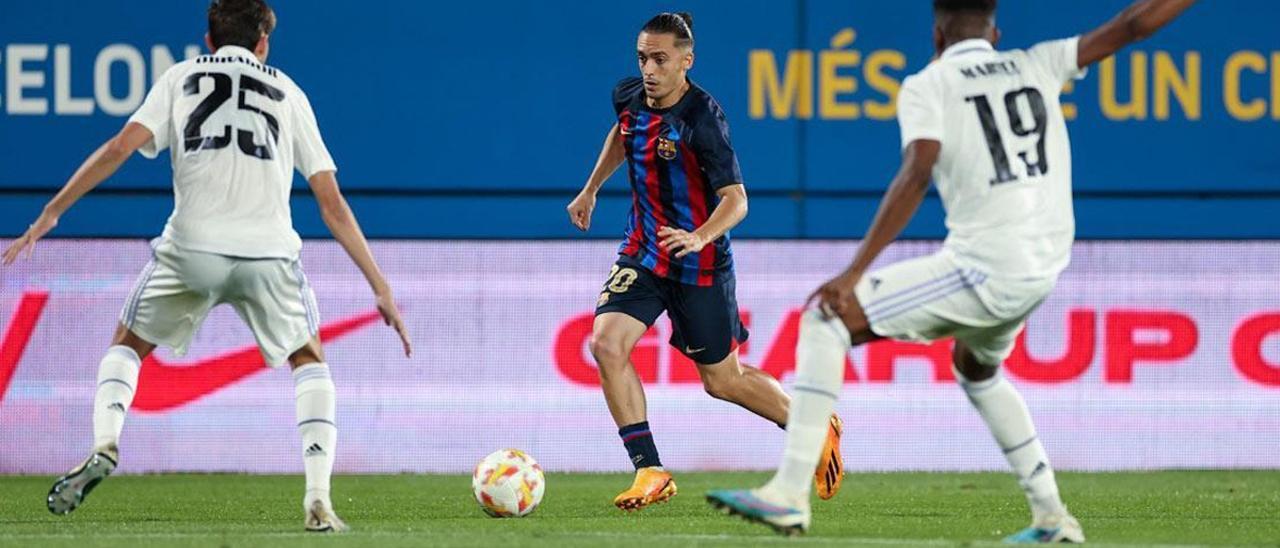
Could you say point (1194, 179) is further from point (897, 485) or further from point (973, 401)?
point (973, 401)

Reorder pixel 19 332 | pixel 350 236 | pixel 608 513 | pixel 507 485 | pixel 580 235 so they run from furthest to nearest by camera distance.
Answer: pixel 580 235 < pixel 19 332 < pixel 608 513 < pixel 507 485 < pixel 350 236

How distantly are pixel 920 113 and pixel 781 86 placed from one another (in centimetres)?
584

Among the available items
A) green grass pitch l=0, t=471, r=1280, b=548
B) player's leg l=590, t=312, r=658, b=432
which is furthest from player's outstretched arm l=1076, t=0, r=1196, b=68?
player's leg l=590, t=312, r=658, b=432

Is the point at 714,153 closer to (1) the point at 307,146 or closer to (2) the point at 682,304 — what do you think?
(2) the point at 682,304

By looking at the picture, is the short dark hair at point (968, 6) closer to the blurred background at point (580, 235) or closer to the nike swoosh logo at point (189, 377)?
the blurred background at point (580, 235)

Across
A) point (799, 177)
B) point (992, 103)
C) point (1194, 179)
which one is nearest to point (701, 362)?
point (992, 103)

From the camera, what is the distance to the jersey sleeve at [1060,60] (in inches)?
233

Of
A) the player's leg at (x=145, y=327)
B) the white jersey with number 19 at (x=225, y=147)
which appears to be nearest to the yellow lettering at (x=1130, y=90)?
the white jersey with number 19 at (x=225, y=147)

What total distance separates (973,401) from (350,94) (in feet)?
19.0

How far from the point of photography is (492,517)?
25.2 feet

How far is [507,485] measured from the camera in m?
7.54

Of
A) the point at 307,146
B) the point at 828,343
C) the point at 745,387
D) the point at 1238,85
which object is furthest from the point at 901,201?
the point at 1238,85

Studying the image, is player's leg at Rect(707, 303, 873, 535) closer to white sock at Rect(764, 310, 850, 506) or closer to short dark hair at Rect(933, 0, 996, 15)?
white sock at Rect(764, 310, 850, 506)

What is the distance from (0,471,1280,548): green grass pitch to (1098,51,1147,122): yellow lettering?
2048 millimetres
